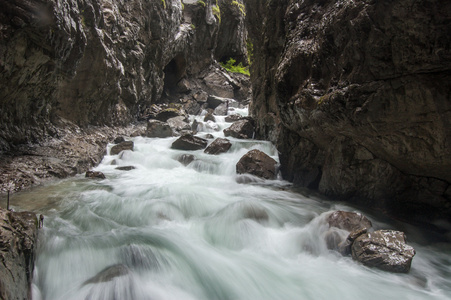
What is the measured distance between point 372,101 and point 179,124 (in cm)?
1245

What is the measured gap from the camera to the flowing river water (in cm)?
314

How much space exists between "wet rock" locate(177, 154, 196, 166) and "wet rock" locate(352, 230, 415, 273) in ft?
21.7

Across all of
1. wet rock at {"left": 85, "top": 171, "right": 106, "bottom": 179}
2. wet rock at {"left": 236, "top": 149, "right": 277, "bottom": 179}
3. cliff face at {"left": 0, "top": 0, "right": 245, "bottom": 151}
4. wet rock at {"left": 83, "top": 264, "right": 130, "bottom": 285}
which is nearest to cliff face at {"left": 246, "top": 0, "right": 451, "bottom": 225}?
wet rock at {"left": 236, "top": 149, "right": 277, "bottom": 179}

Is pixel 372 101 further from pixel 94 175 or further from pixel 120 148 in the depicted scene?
pixel 120 148

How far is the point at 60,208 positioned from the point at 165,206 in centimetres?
186

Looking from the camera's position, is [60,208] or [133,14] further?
[133,14]

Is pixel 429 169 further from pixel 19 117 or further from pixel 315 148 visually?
pixel 19 117

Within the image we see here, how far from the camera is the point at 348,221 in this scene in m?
4.34

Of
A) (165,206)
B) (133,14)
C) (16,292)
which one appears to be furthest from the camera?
(133,14)

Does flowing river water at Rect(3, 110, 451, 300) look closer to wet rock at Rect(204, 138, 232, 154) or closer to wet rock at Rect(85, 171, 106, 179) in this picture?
wet rock at Rect(85, 171, 106, 179)

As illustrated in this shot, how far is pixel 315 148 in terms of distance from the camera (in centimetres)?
700

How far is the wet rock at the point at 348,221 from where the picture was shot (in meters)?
4.27

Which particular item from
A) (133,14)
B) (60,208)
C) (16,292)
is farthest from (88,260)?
(133,14)

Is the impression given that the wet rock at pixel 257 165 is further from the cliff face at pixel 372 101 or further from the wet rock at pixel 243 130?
the wet rock at pixel 243 130
